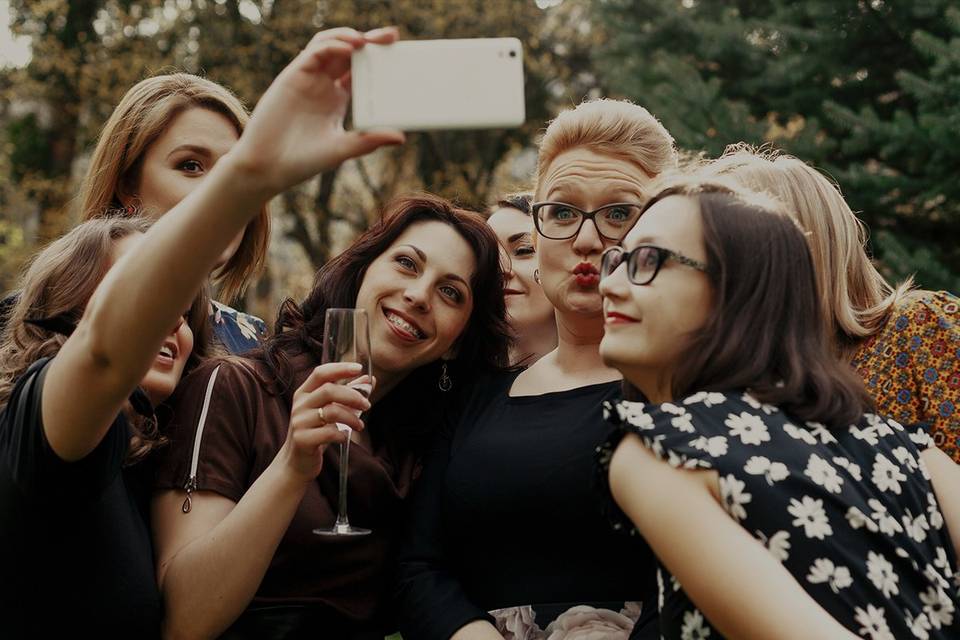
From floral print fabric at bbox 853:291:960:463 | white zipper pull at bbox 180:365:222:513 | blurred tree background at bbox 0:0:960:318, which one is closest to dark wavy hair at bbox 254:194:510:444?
white zipper pull at bbox 180:365:222:513

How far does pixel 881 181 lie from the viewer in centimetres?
799

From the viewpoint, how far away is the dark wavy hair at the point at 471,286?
3.84 m

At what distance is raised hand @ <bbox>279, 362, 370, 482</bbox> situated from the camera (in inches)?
109

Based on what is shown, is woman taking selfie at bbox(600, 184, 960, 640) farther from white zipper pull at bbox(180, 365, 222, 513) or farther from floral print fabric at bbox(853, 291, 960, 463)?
white zipper pull at bbox(180, 365, 222, 513)

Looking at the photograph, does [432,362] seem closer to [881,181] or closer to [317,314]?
[317,314]

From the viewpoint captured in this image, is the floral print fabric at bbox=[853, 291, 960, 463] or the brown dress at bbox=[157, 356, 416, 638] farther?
the floral print fabric at bbox=[853, 291, 960, 463]

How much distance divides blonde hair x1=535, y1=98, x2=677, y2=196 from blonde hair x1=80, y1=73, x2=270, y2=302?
146cm

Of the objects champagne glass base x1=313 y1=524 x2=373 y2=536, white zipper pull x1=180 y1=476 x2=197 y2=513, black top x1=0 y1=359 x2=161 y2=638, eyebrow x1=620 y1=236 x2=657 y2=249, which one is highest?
eyebrow x1=620 y1=236 x2=657 y2=249

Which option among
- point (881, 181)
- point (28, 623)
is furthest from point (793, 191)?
point (881, 181)

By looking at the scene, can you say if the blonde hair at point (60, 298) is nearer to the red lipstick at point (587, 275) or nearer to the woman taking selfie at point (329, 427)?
the woman taking selfie at point (329, 427)

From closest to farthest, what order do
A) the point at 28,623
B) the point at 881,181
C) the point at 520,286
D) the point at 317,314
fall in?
the point at 28,623, the point at 317,314, the point at 520,286, the point at 881,181

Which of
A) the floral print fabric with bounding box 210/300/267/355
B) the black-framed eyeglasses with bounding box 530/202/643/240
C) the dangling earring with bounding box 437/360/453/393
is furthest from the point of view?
the floral print fabric with bounding box 210/300/267/355

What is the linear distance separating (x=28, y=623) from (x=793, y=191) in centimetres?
250

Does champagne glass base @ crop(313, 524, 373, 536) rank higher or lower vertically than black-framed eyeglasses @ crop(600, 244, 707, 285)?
lower
